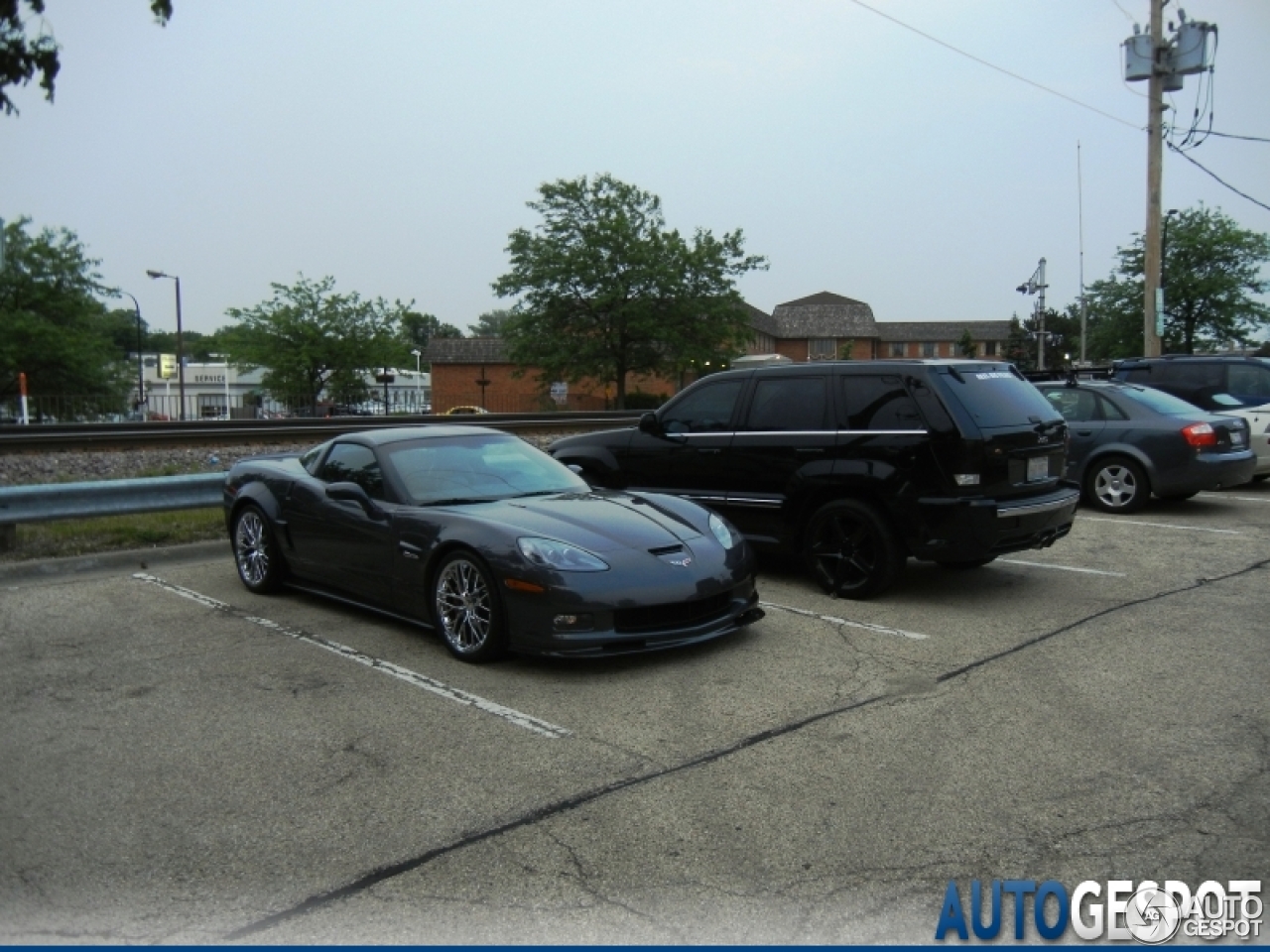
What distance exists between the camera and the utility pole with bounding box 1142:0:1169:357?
21.6 meters

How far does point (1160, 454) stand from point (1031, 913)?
9635 millimetres

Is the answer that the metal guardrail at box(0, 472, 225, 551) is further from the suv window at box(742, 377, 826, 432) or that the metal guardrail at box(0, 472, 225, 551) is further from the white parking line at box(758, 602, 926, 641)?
the white parking line at box(758, 602, 926, 641)

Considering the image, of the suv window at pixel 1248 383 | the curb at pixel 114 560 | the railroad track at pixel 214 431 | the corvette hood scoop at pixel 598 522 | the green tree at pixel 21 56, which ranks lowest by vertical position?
the curb at pixel 114 560

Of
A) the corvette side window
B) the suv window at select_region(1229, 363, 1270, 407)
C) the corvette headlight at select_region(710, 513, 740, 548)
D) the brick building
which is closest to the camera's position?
the corvette headlight at select_region(710, 513, 740, 548)

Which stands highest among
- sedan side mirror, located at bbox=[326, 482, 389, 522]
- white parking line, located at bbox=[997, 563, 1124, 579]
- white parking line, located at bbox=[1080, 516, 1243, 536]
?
sedan side mirror, located at bbox=[326, 482, 389, 522]

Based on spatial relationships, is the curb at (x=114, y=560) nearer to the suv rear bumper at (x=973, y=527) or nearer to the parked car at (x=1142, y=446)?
the suv rear bumper at (x=973, y=527)

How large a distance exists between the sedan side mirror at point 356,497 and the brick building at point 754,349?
151ft

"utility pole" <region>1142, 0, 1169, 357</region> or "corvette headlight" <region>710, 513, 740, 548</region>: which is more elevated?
"utility pole" <region>1142, 0, 1169, 357</region>

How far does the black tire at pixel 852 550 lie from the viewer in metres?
7.50

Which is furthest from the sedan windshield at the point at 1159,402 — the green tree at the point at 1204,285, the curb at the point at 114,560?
the green tree at the point at 1204,285

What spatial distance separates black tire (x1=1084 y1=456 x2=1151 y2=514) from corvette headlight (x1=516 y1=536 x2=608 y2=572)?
8271 mm

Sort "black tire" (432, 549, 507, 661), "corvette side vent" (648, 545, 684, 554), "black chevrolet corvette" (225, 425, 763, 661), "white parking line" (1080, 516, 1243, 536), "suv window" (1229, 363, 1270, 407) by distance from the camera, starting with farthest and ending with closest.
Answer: "suv window" (1229, 363, 1270, 407) < "white parking line" (1080, 516, 1243, 536) < "corvette side vent" (648, 545, 684, 554) < "black tire" (432, 549, 507, 661) < "black chevrolet corvette" (225, 425, 763, 661)

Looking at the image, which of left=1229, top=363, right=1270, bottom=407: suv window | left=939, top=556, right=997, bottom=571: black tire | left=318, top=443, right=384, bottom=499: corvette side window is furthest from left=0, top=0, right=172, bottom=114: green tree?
left=1229, top=363, right=1270, bottom=407: suv window

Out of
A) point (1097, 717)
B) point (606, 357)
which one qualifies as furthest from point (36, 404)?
point (1097, 717)
